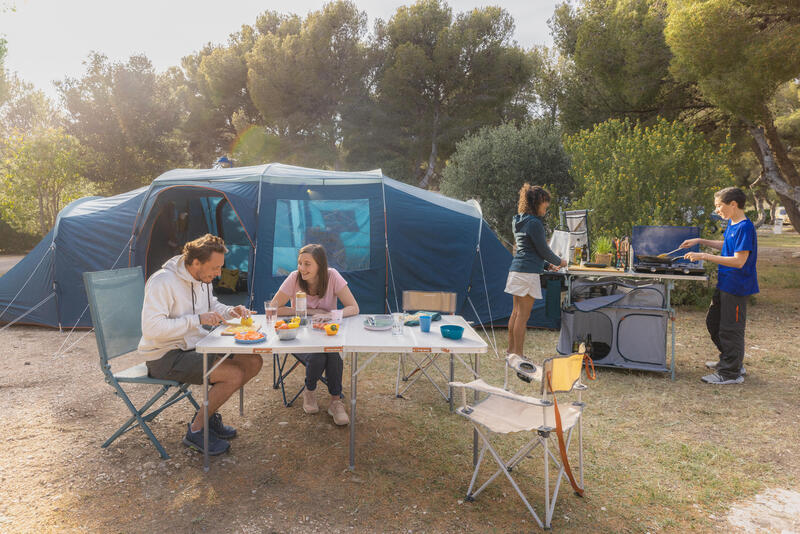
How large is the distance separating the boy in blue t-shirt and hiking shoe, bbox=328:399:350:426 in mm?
3061

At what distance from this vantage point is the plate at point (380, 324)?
Answer: 2.85 metres

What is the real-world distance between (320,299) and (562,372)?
70.8 inches

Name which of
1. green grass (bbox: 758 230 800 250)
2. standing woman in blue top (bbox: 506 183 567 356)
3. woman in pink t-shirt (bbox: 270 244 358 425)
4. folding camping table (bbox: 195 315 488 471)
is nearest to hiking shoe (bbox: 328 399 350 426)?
woman in pink t-shirt (bbox: 270 244 358 425)

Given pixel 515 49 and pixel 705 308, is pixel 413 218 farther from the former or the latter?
pixel 515 49

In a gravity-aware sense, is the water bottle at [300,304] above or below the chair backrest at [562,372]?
above

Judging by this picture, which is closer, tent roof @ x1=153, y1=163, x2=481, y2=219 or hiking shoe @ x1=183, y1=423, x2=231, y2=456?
hiking shoe @ x1=183, y1=423, x2=231, y2=456

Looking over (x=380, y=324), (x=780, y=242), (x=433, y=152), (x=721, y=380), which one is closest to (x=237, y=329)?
(x=380, y=324)

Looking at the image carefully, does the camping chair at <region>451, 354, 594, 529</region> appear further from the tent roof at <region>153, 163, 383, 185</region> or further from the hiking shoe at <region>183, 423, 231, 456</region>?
the tent roof at <region>153, 163, 383, 185</region>

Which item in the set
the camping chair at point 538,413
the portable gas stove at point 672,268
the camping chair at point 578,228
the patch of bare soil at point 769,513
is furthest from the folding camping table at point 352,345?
the camping chair at point 578,228

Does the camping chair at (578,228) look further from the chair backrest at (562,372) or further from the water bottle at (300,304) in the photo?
the water bottle at (300,304)

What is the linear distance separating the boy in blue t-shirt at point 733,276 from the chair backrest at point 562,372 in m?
2.27

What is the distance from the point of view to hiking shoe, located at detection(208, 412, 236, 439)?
9.93 feet

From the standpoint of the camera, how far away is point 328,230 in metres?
5.43

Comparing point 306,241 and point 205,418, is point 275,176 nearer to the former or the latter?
point 306,241
